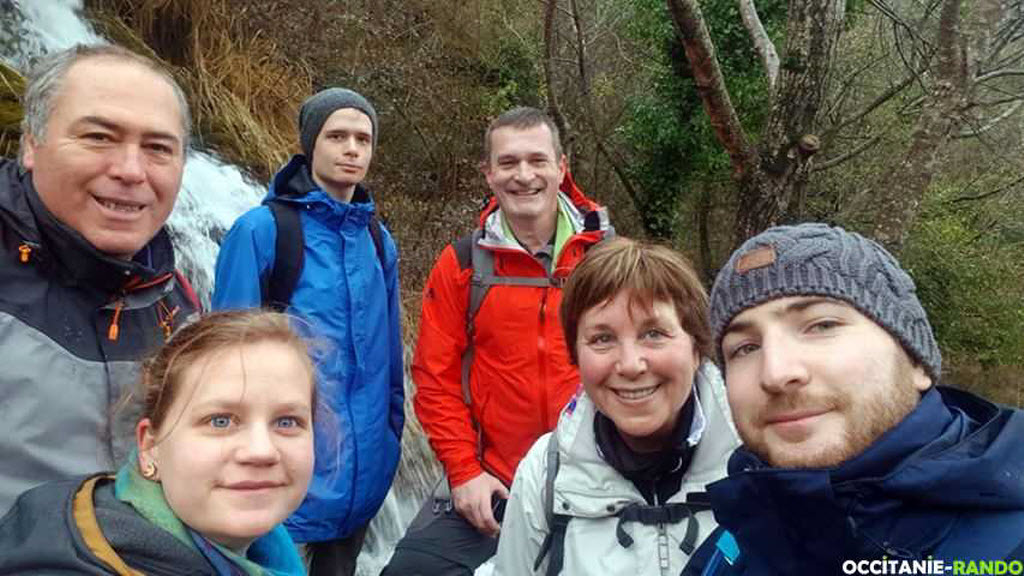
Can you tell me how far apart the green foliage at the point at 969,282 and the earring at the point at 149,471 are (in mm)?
14054

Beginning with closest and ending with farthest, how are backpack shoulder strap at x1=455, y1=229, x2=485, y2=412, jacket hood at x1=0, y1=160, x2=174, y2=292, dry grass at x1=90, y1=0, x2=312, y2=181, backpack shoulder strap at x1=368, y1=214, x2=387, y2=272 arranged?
jacket hood at x1=0, y1=160, x2=174, y2=292 < backpack shoulder strap at x1=455, y1=229, x2=485, y2=412 < backpack shoulder strap at x1=368, y1=214, x2=387, y2=272 < dry grass at x1=90, y1=0, x2=312, y2=181

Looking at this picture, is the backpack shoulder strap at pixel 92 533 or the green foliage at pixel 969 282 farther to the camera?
the green foliage at pixel 969 282

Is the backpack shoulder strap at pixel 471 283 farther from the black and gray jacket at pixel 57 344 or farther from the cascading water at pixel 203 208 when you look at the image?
the cascading water at pixel 203 208

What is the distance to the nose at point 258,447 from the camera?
1.52 metres

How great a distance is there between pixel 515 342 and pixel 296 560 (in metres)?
1.52

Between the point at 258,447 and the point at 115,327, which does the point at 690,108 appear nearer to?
the point at 115,327

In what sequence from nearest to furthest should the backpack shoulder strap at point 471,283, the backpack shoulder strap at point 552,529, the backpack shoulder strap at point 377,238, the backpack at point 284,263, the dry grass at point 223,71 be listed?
the backpack shoulder strap at point 552,529
the backpack at point 284,263
the backpack shoulder strap at point 471,283
the backpack shoulder strap at point 377,238
the dry grass at point 223,71

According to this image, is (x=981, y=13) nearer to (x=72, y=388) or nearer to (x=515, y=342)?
(x=515, y=342)

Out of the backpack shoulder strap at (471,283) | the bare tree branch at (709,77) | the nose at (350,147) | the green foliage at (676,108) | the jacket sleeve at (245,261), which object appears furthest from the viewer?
the green foliage at (676,108)

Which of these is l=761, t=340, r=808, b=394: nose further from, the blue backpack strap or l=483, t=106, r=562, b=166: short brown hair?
Result: l=483, t=106, r=562, b=166: short brown hair

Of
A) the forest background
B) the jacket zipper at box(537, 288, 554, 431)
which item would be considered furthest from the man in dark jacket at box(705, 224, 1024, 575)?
the forest background

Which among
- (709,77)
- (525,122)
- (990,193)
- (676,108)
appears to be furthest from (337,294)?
(990,193)

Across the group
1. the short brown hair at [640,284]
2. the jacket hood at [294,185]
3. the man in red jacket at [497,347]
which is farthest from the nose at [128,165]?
the man in red jacket at [497,347]

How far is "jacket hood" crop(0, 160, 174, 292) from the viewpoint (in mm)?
1800
